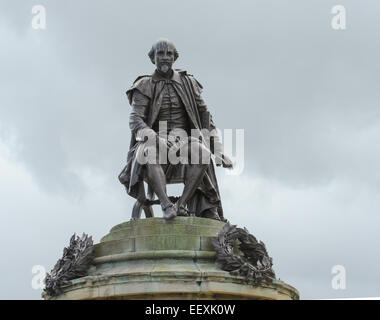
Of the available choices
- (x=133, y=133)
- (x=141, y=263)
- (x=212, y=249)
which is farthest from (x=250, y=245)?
(x=133, y=133)

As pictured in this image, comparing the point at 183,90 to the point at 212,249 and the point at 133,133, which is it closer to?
the point at 133,133

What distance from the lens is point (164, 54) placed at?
19688 mm

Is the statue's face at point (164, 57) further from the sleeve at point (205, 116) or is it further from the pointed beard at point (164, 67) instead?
the sleeve at point (205, 116)

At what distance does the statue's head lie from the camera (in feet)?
64.6

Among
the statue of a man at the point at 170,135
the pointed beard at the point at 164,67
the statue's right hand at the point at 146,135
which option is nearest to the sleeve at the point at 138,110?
the statue of a man at the point at 170,135

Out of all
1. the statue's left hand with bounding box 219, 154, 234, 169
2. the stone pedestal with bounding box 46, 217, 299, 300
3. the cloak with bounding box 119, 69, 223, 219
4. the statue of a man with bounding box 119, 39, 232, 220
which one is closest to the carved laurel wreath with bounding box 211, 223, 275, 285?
the stone pedestal with bounding box 46, 217, 299, 300

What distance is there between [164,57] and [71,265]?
580 cm

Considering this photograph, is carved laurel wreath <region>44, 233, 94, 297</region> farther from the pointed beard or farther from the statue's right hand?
the pointed beard

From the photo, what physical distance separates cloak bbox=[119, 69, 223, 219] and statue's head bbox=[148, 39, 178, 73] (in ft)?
1.33

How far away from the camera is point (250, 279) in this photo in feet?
54.6

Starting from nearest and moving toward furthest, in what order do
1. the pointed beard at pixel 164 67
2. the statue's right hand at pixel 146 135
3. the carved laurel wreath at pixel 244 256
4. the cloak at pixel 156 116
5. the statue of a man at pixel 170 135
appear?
the carved laurel wreath at pixel 244 256 < the statue of a man at pixel 170 135 < the statue's right hand at pixel 146 135 < the cloak at pixel 156 116 < the pointed beard at pixel 164 67

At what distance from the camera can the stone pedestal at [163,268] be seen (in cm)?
1600
